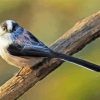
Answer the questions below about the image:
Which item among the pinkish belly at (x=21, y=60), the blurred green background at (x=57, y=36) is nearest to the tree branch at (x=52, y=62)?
the pinkish belly at (x=21, y=60)

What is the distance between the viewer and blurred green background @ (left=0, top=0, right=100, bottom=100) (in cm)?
372

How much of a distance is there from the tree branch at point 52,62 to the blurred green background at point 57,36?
4.57ft

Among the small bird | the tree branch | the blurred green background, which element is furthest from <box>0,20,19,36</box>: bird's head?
the blurred green background

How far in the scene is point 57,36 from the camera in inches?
160

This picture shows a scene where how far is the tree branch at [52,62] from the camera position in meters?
2.22

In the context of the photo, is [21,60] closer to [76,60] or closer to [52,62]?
[52,62]

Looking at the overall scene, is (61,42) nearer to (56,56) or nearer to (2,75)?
(56,56)

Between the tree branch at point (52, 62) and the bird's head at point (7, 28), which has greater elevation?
the bird's head at point (7, 28)

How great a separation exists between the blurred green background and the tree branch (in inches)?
54.8

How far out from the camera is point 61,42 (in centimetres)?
229

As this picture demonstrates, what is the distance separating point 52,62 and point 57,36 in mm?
1813

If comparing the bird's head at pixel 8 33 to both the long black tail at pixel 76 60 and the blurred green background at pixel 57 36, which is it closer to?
the long black tail at pixel 76 60

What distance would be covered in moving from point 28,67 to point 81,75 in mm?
1517

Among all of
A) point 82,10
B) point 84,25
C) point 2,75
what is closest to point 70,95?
point 2,75
